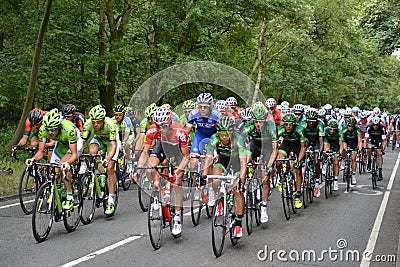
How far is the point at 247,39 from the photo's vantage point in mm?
33000

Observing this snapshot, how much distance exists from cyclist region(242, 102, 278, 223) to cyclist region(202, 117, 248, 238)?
38.2 inches

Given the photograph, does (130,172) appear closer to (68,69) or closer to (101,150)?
(101,150)

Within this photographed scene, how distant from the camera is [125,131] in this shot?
43.8ft

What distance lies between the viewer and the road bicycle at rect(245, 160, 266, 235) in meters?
8.66

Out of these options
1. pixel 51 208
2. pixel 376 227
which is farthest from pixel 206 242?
pixel 376 227

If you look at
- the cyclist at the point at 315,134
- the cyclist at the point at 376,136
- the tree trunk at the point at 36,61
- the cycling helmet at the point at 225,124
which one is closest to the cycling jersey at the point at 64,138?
the cycling helmet at the point at 225,124

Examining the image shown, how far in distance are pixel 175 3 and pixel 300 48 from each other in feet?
47.5

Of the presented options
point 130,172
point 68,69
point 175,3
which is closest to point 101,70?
point 68,69

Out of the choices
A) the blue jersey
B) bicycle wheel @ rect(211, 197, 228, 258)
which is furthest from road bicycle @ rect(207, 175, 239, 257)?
the blue jersey

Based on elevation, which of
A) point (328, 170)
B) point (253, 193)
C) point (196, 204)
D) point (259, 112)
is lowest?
point (196, 204)

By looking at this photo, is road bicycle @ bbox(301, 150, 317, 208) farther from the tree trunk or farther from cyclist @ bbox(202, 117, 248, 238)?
the tree trunk

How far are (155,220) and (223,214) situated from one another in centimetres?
105

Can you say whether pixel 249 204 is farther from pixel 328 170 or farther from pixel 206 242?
pixel 328 170

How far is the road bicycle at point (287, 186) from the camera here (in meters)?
10.2
